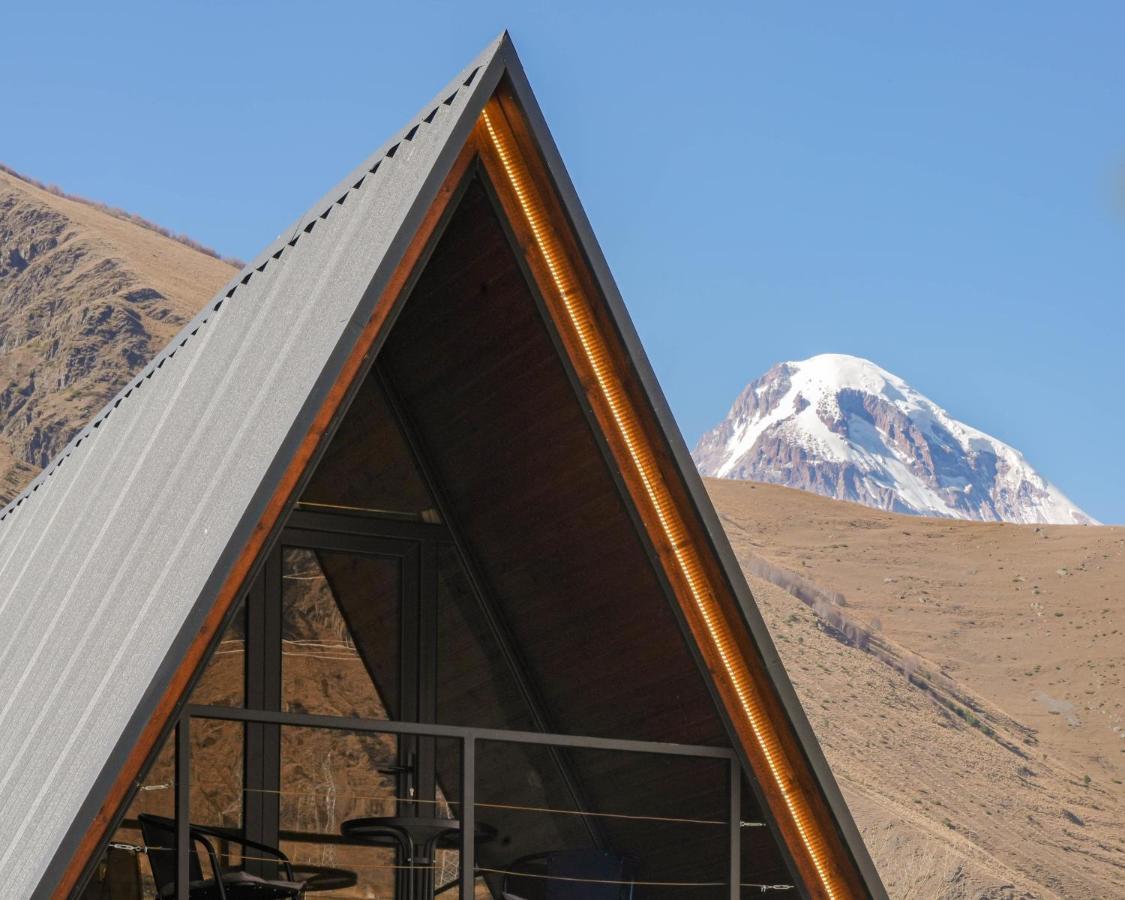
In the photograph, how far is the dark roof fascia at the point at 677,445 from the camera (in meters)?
6.59

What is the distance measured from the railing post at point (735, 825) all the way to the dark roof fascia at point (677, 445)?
304 millimetres

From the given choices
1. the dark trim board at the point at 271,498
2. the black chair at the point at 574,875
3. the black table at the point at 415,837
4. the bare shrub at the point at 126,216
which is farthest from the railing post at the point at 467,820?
the bare shrub at the point at 126,216

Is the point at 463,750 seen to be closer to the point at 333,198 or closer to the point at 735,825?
the point at 735,825

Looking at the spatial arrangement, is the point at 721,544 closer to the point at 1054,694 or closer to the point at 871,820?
the point at 871,820

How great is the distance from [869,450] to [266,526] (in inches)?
6832

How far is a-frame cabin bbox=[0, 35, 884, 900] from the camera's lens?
6000mm

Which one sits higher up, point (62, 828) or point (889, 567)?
point (889, 567)

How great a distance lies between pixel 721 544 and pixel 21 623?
10.1 feet

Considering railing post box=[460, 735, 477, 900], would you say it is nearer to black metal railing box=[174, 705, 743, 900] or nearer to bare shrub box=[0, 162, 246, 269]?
black metal railing box=[174, 705, 743, 900]

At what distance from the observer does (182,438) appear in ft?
23.1

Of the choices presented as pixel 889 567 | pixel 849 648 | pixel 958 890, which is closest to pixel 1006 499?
pixel 889 567

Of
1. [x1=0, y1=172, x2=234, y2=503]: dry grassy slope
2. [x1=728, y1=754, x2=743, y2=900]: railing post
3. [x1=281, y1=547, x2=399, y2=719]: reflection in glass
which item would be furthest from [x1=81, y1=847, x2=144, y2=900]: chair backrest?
[x1=0, y1=172, x2=234, y2=503]: dry grassy slope

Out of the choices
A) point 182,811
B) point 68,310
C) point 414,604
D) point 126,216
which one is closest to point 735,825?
point 182,811

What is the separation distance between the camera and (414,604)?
29.8 feet
